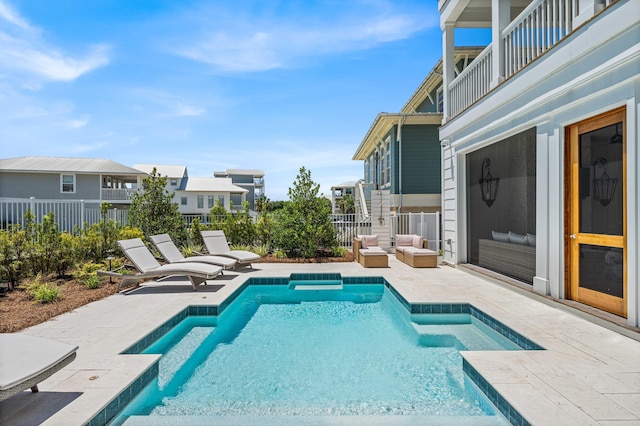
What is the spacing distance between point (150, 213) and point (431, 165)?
10.5 metres

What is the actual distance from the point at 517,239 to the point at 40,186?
2847 cm

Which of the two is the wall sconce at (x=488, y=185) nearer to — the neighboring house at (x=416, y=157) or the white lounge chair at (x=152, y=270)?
the neighboring house at (x=416, y=157)

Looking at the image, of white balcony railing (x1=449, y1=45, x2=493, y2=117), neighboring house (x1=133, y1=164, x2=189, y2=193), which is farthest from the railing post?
neighboring house (x1=133, y1=164, x2=189, y2=193)

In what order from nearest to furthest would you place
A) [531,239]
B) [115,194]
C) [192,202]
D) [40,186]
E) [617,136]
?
1. [617,136]
2. [531,239]
3. [40,186]
4. [115,194]
5. [192,202]

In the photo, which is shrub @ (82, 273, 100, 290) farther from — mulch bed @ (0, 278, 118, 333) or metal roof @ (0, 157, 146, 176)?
metal roof @ (0, 157, 146, 176)

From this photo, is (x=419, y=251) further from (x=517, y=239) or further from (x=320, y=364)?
(x=320, y=364)

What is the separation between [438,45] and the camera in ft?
40.3

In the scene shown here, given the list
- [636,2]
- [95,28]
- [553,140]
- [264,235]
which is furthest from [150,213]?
[636,2]

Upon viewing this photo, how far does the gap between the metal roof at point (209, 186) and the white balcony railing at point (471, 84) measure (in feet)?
88.5

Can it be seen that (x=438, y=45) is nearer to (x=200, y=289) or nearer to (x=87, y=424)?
(x=200, y=289)

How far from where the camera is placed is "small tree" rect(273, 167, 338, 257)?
445 inches

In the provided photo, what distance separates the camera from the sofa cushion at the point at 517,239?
6891 mm

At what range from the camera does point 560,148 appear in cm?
542

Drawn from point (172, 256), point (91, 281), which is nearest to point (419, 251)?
point (172, 256)
